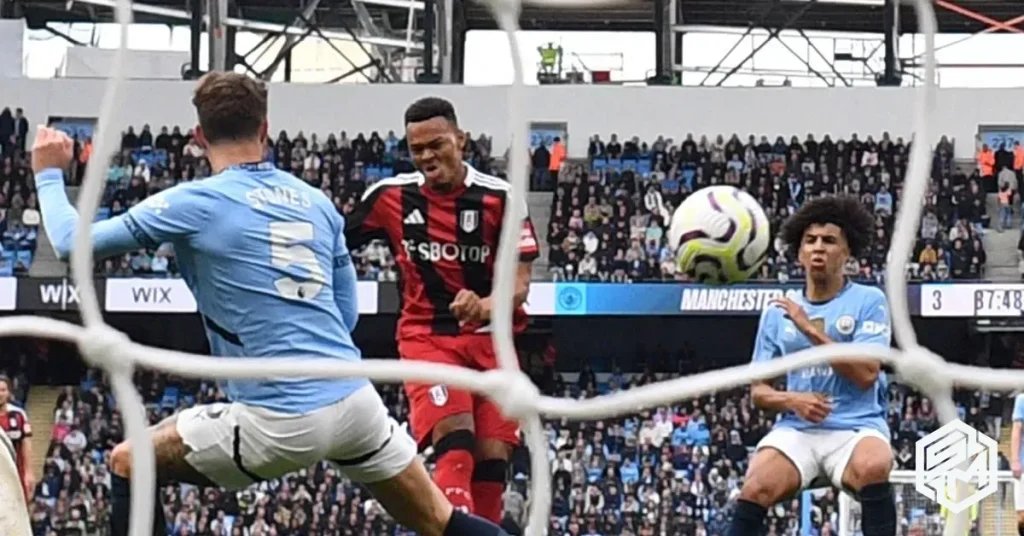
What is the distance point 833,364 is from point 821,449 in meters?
0.26

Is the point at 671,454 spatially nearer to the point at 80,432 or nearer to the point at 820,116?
the point at 80,432

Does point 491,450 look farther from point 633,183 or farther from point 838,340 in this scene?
point 633,183

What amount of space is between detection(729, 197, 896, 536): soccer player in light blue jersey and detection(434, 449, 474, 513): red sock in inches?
29.3

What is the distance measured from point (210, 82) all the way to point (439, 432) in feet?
4.78

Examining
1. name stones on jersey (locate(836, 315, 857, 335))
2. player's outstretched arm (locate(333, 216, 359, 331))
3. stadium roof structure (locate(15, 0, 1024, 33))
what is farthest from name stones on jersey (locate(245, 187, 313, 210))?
stadium roof structure (locate(15, 0, 1024, 33))

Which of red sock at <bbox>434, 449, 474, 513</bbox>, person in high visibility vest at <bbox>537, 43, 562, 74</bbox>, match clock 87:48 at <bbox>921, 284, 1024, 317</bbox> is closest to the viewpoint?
red sock at <bbox>434, 449, 474, 513</bbox>

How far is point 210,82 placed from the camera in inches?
139

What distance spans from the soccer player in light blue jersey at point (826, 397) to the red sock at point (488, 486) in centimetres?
66

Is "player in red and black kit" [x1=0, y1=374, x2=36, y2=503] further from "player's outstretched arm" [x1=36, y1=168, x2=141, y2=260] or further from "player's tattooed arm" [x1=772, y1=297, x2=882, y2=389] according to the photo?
"player's outstretched arm" [x1=36, y1=168, x2=141, y2=260]

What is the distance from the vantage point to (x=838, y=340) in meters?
4.66

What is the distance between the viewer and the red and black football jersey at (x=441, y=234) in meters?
4.87

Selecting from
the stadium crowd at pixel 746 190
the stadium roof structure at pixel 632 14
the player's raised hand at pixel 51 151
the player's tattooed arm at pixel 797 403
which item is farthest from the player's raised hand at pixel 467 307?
the stadium roof structure at pixel 632 14

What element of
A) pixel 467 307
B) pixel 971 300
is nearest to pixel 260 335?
pixel 467 307

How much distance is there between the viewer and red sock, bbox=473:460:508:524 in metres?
4.72
